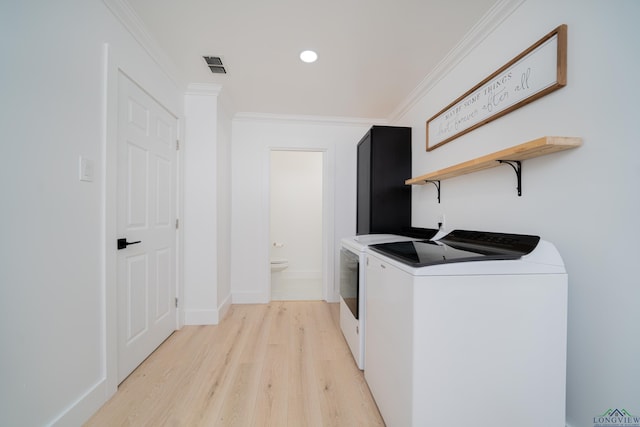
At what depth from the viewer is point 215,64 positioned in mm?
2012

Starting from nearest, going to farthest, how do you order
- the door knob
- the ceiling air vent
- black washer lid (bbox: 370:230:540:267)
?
black washer lid (bbox: 370:230:540:267)
the door knob
the ceiling air vent

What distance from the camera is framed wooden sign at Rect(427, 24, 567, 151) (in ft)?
3.53

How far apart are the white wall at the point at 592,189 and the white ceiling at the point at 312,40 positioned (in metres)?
0.55

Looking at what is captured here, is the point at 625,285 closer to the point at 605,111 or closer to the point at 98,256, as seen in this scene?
the point at 605,111

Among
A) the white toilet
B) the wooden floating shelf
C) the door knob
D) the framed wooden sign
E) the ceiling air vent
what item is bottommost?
the white toilet

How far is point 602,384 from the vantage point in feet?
3.11

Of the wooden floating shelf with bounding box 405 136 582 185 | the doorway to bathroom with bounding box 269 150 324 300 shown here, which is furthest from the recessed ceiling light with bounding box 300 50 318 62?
the doorway to bathroom with bounding box 269 150 324 300

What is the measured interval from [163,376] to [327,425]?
1.15 m

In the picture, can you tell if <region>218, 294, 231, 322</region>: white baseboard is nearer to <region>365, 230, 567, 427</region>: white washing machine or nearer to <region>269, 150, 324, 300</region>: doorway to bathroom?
<region>269, 150, 324, 300</region>: doorway to bathroom

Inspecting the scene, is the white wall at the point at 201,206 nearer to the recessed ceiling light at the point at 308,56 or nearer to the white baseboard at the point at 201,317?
the white baseboard at the point at 201,317

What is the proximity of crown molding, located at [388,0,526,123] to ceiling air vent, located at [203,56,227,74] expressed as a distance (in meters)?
1.81

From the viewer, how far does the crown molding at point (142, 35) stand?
141cm

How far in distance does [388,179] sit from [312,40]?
1.40 metres

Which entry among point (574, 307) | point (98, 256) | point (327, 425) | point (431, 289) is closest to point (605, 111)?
point (574, 307)
